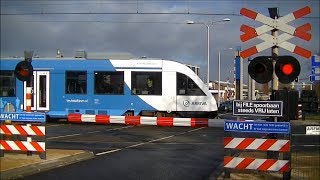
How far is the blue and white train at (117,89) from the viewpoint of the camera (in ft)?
91.5

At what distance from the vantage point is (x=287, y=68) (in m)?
10.3

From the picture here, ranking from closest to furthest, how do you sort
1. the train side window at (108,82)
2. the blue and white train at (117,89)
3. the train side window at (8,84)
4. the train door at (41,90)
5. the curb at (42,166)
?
the curb at (42,166) < the blue and white train at (117,89) < the train side window at (108,82) < the train door at (41,90) < the train side window at (8,84)

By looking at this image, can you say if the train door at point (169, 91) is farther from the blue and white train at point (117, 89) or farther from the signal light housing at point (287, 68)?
the signal light housing at point (287, 68)

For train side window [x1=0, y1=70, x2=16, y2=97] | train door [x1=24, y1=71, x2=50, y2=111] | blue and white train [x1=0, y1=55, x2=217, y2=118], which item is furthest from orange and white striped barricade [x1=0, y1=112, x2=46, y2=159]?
train side window [x1=0, y1=70, x2=16, y2=97]

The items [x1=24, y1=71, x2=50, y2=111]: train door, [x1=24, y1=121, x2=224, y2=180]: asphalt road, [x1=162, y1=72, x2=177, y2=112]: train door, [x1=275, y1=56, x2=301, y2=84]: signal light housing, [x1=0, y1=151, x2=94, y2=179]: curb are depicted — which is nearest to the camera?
[x1=275, y1=56, x2=301, y2=84]: signal light housing

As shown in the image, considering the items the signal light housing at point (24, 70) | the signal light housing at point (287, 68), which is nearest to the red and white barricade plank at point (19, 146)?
the signal light housing at point (24, 70)

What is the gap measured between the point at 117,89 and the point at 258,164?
1859cm

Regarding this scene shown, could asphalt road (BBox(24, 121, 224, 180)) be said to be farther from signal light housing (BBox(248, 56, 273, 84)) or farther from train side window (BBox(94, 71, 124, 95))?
train side window (BBox(94, 71, 124, 95))

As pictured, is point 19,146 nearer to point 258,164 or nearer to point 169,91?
point 258,164

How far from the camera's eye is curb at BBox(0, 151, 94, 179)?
1056cm

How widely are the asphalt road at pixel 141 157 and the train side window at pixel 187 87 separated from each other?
241 inches

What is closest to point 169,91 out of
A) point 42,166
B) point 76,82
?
point 76,82

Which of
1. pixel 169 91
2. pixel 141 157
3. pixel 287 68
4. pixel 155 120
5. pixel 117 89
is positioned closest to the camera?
pixel 287 68

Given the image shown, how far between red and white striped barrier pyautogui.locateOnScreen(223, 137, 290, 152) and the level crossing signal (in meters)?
1.26
